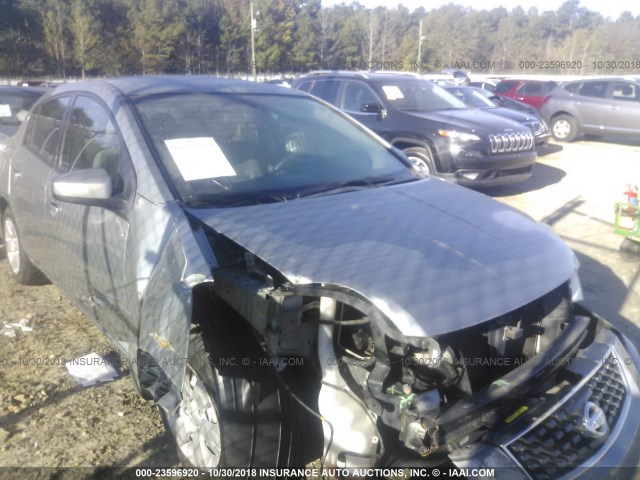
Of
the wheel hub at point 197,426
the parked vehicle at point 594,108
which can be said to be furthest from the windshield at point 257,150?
the parked vehicle at point 594,108

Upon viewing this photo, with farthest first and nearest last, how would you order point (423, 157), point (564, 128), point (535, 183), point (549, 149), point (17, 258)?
1. point (564, 128)
2. point (549, 149)
3. point (535, 183)
4. point (423, 157)
5. point (17, 258)

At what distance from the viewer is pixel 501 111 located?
995cm

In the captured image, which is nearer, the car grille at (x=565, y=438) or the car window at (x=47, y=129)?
the car grille at (x=565, y=438)

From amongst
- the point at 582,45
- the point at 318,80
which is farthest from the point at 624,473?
the point at 582,45

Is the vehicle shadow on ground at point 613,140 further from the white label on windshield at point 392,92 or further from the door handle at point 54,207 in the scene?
the door handle at point 54,207

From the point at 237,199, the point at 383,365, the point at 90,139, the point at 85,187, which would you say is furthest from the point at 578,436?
the point at 90,139

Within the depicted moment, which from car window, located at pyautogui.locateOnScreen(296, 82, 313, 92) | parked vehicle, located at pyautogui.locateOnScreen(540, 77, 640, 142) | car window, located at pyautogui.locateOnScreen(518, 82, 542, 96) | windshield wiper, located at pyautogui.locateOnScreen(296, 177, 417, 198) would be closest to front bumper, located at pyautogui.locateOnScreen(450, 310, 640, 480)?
windshield wiper, located at pyautogui.locateOnScreen(296, 177, 417, 198)

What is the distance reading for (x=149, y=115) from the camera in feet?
9.36

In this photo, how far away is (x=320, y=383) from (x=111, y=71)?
131 ft

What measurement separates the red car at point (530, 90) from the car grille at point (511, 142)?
8285mm

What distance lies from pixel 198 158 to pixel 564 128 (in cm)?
1397

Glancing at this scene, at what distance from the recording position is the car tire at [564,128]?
46.3 ft

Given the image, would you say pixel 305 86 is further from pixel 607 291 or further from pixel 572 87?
pixel 572 87

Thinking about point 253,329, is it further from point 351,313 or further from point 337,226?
point 337,226
